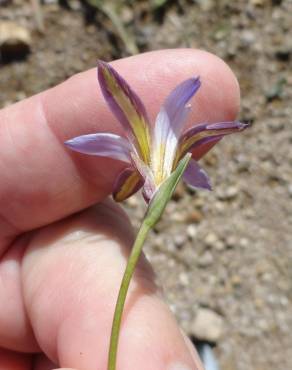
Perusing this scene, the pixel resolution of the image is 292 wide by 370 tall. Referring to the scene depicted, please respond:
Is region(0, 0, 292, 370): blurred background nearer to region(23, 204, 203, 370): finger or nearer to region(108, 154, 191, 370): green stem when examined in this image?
region(23, 204, 203, 370): finger

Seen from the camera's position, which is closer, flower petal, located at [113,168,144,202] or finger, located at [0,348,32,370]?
flower petal, located at [113,168,144,202]

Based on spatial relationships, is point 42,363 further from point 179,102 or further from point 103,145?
point 179,102

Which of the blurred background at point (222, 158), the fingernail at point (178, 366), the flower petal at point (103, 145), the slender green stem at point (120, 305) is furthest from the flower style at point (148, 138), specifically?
the blurred background at point (222, 158)

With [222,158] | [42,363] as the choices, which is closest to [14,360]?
[42,363]

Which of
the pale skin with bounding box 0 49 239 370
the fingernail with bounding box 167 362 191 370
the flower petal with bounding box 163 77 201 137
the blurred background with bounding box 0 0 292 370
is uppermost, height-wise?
the flower petal with bounding box 163 77 201 137

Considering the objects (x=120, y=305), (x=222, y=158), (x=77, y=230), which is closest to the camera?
(x=120, y=305)

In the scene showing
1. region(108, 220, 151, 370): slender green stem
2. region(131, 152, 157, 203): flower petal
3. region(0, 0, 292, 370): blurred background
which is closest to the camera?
region(108, 220, 151, 370): slender green stem

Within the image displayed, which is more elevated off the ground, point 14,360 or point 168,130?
point 168,130

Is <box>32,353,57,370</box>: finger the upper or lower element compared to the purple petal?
lower

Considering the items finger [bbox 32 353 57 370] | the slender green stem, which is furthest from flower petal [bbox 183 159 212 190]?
finger [bbox 32 353 57 370]
